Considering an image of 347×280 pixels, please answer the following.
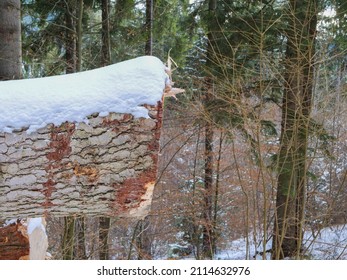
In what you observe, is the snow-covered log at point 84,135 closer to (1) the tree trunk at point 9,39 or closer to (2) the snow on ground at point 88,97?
(2) the snow on ground at point 88,97

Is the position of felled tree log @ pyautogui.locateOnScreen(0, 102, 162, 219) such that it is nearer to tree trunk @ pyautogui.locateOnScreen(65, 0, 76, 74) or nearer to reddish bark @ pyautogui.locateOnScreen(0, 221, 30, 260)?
reddish bark @ pyautogui.locateOnScreen(0, 221, 30, 260)

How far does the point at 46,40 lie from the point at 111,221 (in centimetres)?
282

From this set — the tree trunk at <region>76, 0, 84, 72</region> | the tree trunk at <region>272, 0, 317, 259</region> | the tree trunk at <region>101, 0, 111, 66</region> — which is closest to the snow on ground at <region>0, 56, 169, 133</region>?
the tree trunk at <region>272, 0, 317, 259</region>

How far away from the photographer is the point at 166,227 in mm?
8586

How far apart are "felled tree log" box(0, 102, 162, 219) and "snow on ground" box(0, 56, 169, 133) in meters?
0.03

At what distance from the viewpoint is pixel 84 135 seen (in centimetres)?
130

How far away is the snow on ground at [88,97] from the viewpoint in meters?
1.27

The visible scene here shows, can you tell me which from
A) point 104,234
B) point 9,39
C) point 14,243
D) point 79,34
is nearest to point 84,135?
point 14,243

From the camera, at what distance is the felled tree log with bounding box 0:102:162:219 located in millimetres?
1292

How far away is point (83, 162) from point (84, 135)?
0.32ft

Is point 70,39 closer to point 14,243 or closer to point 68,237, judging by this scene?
point 68,237

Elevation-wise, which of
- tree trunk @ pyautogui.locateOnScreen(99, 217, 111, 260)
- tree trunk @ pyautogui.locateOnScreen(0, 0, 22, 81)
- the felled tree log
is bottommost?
tree trunk @ pyautogui.locateOnScreen(99, 217, 111, 260)

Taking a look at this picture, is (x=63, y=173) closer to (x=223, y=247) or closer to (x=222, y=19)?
(x=222, y=19)

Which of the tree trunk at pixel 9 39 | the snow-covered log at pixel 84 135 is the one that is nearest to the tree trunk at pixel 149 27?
the tree trunk at pixel 9 39
